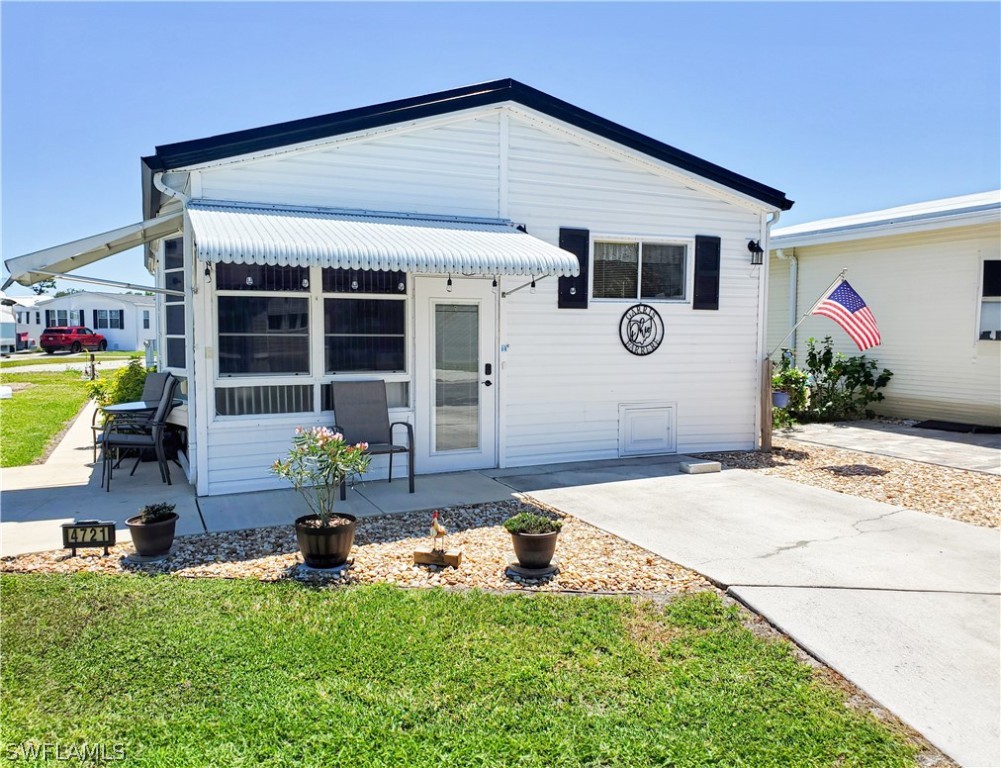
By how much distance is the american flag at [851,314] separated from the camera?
32.2 ft

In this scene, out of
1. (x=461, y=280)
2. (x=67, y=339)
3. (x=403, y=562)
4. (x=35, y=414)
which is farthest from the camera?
(x=67, y=339)

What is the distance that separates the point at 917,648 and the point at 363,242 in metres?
5.58

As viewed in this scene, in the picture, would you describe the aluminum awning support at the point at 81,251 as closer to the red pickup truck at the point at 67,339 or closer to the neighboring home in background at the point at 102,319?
the red pickup truck at the point at 67,339

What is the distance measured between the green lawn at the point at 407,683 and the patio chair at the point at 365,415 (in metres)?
3.06

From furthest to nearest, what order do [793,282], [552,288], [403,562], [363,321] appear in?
[793,282] < [552,288] < [363,321] < [403,562]

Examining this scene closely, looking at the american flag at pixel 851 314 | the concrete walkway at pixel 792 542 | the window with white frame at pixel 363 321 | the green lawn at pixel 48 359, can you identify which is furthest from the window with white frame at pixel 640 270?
the green lawn at pixel 48 359

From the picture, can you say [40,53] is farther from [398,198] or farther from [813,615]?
[813,615]

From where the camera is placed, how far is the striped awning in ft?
20.6

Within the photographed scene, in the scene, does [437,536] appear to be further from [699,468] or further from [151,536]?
[699,468]

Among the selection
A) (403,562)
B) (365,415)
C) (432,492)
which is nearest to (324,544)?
(403,562)

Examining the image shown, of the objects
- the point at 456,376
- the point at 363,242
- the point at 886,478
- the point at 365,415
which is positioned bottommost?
the point at 886,478

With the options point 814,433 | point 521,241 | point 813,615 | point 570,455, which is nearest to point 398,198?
point 521,241

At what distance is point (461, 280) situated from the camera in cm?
850

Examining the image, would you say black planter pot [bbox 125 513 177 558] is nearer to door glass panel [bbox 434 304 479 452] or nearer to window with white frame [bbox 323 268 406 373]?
window with white frame [bbox 323 268 406 373]
